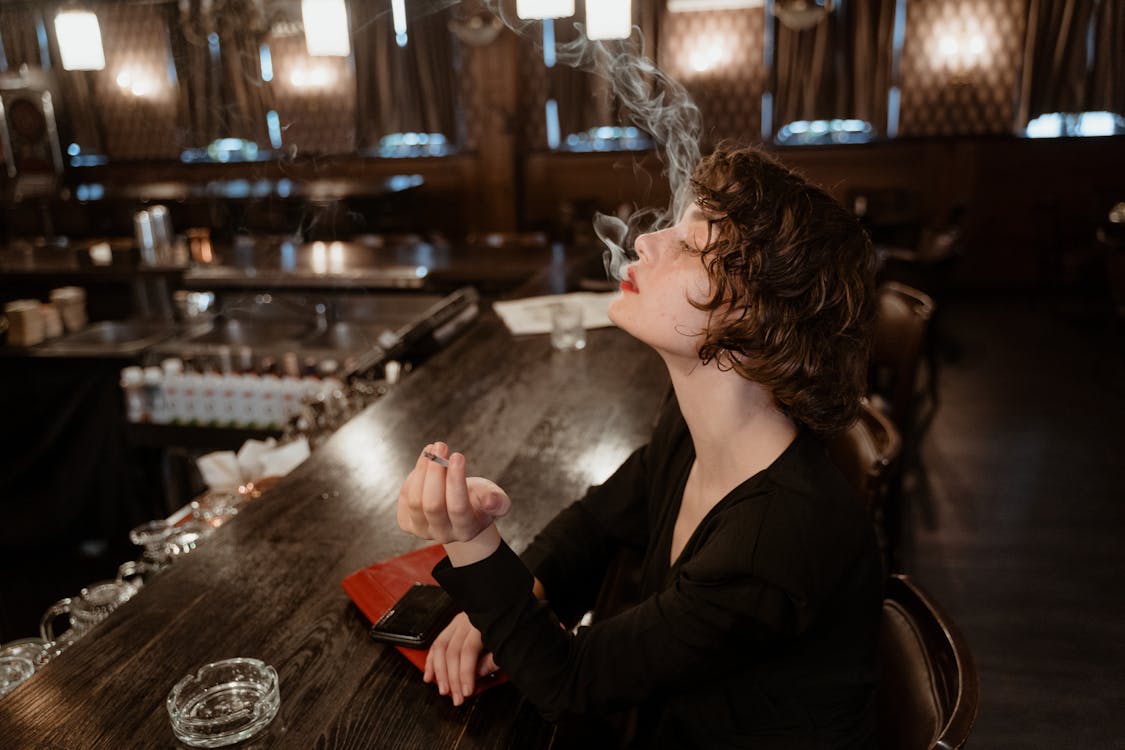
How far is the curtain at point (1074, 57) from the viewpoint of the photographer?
7.79 m

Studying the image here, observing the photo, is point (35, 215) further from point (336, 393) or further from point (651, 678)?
point (651, 678)

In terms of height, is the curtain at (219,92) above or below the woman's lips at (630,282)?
above

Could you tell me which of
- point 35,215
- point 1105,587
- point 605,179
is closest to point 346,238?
point 605,179

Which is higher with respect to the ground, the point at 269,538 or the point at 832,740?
the point at 269,538

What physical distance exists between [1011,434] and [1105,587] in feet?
5.76

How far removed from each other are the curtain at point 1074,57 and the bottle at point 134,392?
326 inches

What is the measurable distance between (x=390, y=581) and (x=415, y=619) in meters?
Result: 0.12

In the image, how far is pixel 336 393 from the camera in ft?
8.09

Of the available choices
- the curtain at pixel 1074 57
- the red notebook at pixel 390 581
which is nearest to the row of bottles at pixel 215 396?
the red notebook at pixel 390 581

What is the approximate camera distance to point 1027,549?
3.57m

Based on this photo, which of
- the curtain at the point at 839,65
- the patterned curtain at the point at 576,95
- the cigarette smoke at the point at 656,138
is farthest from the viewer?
the patterned curtain at the point at 576,95

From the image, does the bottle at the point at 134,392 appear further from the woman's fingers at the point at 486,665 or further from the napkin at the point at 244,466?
the woman's fingers at the point at 486,665

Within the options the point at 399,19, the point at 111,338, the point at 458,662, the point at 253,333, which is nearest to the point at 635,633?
the point at 458,662

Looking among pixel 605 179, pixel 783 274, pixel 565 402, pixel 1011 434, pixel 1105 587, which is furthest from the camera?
pixel 605 179
